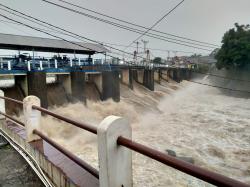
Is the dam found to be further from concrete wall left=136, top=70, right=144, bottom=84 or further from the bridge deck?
concrete wall left=136, top=70, right=144, bottom=84

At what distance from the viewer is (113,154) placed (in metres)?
1.52

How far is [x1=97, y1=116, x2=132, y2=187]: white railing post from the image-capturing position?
1475mm

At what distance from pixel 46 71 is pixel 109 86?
581 centimetres

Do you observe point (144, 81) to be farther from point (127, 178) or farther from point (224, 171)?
point (127, 178)

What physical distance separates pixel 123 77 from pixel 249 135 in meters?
14.4

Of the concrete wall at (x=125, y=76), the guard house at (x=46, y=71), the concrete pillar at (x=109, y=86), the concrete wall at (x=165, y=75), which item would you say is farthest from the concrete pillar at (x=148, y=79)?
the concrete wall at (x=165, y=75)

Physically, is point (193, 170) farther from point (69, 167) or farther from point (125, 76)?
point (125, 76)

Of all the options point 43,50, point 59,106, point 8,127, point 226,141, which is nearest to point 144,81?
point 43,50

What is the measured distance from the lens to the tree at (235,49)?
29375 mm

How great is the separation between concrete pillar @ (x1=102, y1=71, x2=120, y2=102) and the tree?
61.1ft

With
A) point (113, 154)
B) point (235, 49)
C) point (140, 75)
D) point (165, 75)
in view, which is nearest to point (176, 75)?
point (165, 75)

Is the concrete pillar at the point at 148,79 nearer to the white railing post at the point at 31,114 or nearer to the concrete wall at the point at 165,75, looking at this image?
the concrete wall at the point at 165,75

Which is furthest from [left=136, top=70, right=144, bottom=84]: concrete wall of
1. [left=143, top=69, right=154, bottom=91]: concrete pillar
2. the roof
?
the roof

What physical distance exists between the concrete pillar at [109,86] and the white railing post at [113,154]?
17.0 metres
